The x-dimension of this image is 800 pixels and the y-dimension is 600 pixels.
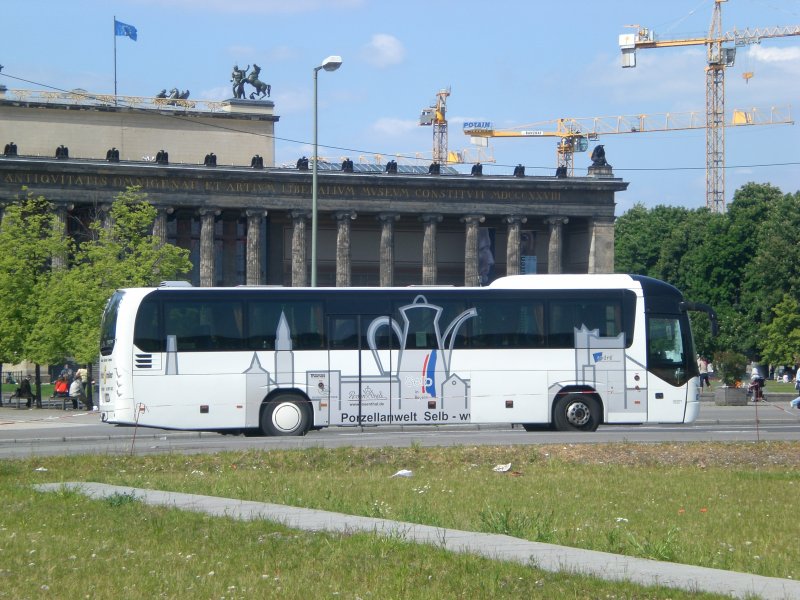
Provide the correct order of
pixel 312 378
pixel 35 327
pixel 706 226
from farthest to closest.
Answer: pixel 706 226 → pixel 35 327 → pixel 312 378

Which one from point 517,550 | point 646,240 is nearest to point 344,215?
point 646,240

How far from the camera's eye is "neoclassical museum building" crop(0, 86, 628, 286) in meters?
103

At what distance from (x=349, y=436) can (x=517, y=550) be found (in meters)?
21.6

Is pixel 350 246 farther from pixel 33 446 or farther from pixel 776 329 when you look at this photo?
pixel 33 446

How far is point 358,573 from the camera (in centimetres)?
1168

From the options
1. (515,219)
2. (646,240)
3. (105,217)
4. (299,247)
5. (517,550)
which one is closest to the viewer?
(517,550)

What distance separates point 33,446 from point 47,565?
65.1 ft

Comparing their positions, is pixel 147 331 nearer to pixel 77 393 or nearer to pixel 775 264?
pixel 77 393

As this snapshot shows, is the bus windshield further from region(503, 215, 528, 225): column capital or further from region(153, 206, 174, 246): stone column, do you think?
region(503, 215, 528, 225): column capital

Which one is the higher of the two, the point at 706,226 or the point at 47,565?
the point at 706,226

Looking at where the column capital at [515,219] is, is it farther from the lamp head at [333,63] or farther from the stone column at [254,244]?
the lamp head at [333,63]

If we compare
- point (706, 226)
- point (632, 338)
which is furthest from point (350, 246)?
point (632, 338)

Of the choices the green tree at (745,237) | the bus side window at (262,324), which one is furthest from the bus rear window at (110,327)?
the green tree at (745,237)

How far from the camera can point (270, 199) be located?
10738 centimetres
